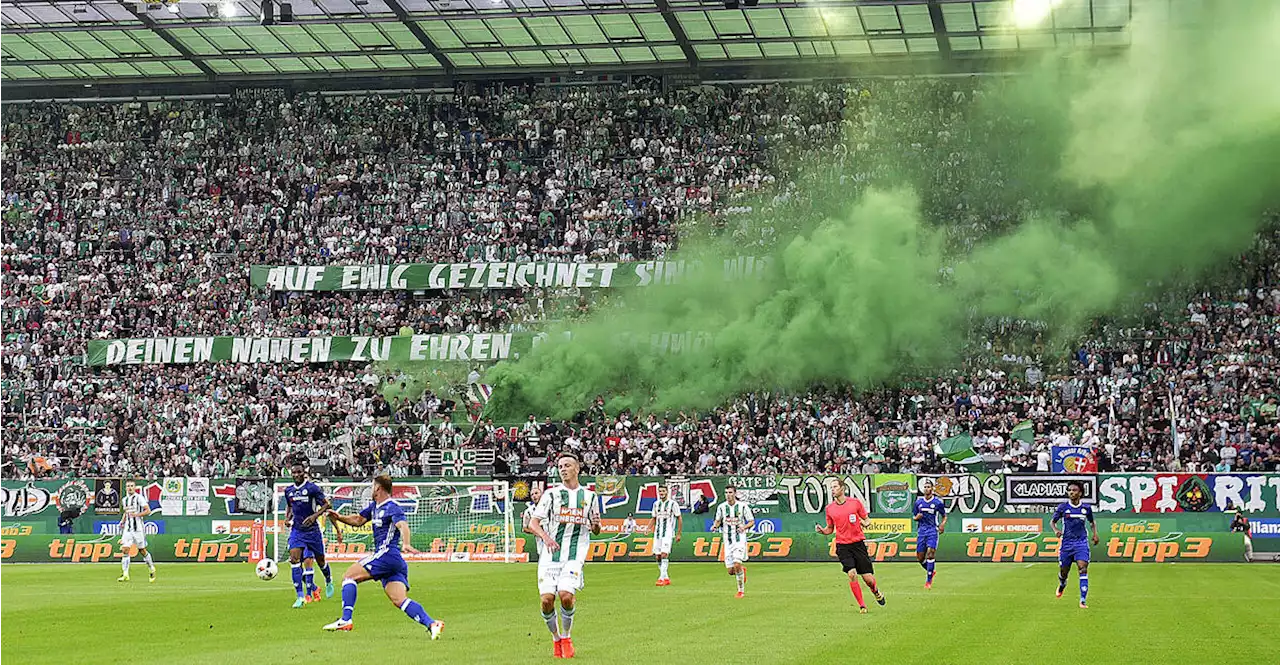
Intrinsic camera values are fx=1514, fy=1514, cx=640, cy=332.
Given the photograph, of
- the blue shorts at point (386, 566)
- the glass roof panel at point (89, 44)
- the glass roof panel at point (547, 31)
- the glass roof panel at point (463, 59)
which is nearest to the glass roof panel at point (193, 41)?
the glass roof panel at point (89, 44)

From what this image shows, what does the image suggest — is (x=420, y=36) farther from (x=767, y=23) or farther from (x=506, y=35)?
(x=767, y=23)

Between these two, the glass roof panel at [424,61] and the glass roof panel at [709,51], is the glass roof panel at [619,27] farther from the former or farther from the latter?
the glass roof panel at [424,61]

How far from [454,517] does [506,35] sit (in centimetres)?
2559

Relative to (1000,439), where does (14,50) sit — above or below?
above

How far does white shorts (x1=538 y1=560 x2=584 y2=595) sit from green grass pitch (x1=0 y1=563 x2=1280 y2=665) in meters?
0.95

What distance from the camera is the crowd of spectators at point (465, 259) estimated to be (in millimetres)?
53469

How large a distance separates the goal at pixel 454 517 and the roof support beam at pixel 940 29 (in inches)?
1050

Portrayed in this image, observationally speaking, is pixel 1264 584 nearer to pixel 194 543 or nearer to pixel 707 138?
pixel 194 543

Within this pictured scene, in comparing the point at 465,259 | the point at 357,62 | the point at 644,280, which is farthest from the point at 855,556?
the point at 357,62

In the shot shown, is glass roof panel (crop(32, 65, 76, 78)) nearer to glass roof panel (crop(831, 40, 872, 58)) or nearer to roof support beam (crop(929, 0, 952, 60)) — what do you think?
glass roof panel (crop(831, 40, 872, 58))

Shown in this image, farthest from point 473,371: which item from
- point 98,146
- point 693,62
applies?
point 98,146

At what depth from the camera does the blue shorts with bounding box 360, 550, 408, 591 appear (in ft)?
63.5

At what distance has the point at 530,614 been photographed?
2536cm

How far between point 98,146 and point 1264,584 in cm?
5646
